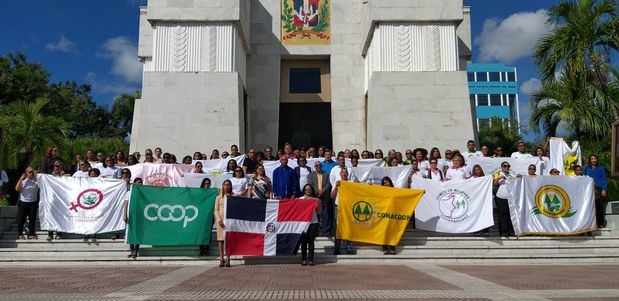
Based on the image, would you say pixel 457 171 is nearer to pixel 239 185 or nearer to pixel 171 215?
pixel 239 185

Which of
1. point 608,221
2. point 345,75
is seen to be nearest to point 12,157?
point 345,75

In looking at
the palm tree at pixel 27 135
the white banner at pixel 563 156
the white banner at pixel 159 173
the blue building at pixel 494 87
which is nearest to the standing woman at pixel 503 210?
the white banner at pixel 563 156

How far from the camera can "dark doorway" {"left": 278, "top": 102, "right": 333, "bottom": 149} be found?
2314cm

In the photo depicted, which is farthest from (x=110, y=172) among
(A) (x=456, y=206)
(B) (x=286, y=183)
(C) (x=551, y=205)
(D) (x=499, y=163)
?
(C) (x=551, y=205)

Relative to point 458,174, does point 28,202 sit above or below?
below

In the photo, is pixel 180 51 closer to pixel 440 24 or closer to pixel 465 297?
pixel 440 24

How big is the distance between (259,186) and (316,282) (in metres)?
4.37

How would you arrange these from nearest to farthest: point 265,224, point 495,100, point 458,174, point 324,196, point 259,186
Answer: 1. point 265,224
2. point 259,186
3. point 324,196
4. point 458,174
5. point 495,100

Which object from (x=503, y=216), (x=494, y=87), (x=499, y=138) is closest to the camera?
(x=503, y=216)

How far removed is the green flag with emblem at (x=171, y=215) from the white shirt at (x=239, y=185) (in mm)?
842

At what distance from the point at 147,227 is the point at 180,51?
10.5 metres

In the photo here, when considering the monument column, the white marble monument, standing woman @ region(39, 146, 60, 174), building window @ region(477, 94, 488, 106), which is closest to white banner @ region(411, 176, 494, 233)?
the white marble monument

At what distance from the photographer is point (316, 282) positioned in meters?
7.60

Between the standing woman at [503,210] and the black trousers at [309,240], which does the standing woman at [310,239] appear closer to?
the black trousers at [309,240]
